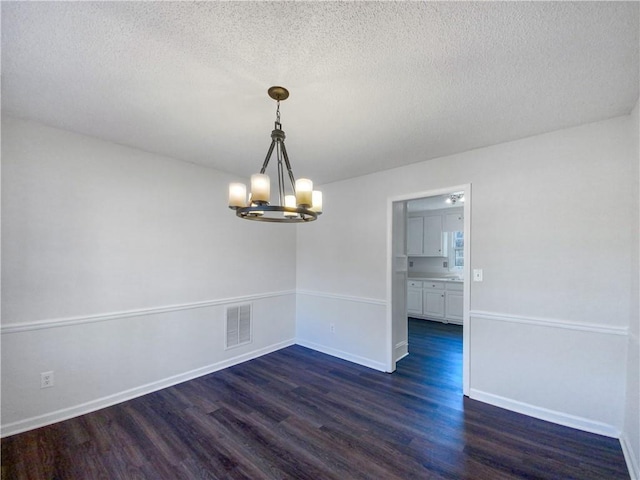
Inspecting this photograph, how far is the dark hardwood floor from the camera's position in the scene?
1.93 metres

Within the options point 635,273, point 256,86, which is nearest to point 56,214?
point 256,86

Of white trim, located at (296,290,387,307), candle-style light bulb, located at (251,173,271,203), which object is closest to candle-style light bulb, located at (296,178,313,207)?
candle-style light bulb, located at (251,173,271,203)

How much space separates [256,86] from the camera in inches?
73.4

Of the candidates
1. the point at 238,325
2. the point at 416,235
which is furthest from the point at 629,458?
the point at 416,235

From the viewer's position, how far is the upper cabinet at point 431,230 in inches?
246

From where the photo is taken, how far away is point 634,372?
1994 mm

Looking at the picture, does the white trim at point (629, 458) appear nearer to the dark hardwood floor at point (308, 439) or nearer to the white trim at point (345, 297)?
the dark hardwood floor at point (308, 439)

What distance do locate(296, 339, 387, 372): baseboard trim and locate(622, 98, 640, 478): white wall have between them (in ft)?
6.80

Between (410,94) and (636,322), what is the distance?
2.27 meters

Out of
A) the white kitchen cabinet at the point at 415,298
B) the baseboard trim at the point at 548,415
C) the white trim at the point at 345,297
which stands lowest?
the baseboard trim at the point at 548,415

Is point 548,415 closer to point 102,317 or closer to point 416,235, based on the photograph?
point 102,317

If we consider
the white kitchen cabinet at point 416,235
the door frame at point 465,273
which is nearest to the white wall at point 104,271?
the door frame at point 465,273

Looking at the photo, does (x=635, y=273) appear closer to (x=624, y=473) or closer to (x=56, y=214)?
(x=624, y=473)

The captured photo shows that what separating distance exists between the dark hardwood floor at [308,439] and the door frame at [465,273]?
35cm
